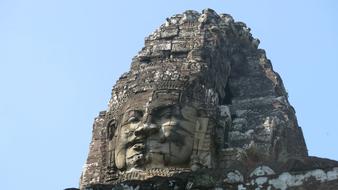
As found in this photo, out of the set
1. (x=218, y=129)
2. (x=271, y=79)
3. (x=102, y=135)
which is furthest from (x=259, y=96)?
(x=102, y=135)

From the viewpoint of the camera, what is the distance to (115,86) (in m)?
13.6

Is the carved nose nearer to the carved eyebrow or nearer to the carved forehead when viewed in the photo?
the carved eyebrow

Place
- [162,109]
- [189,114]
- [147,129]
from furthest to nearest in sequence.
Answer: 1. [189,114]
2. [162,109]
3. [147,129]

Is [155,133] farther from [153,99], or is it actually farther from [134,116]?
[153,99]

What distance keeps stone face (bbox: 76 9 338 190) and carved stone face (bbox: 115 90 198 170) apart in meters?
0.02

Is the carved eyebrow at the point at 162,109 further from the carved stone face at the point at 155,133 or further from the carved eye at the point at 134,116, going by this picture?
the carved eye at the point at 134,116

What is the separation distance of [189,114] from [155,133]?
809mm

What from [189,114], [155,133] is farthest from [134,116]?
[189,114]

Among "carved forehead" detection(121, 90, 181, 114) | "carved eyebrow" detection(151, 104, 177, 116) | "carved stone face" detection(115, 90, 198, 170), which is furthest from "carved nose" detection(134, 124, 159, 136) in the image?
"carved forehead" detection(121, 90, 181, 114)

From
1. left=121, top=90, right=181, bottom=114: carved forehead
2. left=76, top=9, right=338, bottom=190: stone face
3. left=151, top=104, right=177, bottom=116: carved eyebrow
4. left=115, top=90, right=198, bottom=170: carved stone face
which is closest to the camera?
left=115, top=90, right=198, bottom=170: carved stone face

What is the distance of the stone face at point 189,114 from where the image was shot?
1171cm

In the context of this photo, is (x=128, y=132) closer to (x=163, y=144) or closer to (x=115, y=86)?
(x=163, y=144)

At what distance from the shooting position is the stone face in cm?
1171

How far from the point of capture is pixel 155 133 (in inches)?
461
